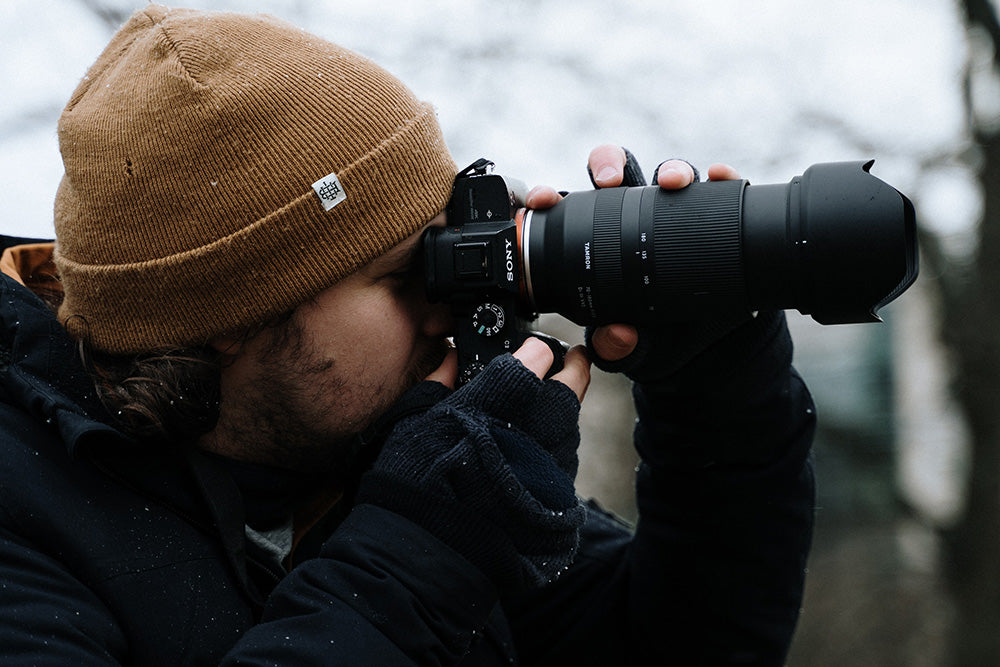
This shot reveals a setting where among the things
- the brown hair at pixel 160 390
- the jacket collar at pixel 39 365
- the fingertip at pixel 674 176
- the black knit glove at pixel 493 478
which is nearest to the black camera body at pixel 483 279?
the black knit glove at pixel 493 478

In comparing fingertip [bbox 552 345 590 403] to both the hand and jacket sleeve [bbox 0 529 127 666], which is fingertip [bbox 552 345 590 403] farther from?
jacket sleeve [bbox 0 529 127 666]

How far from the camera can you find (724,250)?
1.51m

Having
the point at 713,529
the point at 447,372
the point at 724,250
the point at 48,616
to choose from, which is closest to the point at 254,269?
the point at 447,372

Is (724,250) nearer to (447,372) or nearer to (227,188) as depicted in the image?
(447,372)

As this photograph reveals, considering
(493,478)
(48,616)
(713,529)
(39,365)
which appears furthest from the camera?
(713,529)

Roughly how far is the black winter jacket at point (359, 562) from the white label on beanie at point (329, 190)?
45 cm

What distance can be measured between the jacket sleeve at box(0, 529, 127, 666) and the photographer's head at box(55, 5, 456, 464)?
42cm

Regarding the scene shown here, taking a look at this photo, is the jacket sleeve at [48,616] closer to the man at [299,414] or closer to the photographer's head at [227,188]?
the man at [299,414]

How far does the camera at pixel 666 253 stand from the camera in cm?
145

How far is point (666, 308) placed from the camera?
5.11 feet

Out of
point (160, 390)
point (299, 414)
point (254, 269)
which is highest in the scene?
point (254, 269)

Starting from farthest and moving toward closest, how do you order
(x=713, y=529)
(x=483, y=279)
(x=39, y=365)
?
1. (x=713, y=529)
2. (x=483, y=279)
3. (x=39, y=365)

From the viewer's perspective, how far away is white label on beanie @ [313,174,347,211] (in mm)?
1559

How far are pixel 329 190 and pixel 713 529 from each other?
94cm
